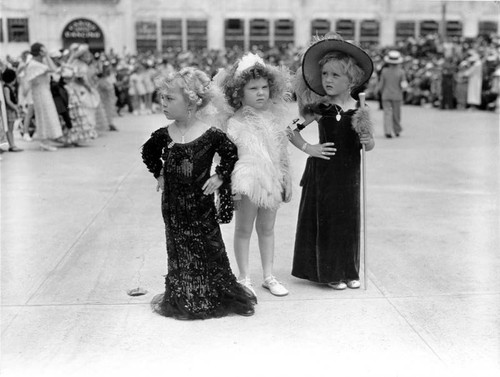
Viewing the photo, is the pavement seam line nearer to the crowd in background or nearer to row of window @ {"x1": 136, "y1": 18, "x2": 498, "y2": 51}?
the crowd in background

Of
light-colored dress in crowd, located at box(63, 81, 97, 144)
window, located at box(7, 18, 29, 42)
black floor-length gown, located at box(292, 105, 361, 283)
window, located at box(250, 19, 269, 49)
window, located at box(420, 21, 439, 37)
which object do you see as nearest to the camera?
black floor-length gown, located at box(292, 105, 361, 283)

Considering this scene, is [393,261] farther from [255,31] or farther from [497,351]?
[255,31]

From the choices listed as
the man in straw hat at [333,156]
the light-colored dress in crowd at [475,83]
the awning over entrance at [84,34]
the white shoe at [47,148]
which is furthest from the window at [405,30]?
the man in straw hat at [333,156]

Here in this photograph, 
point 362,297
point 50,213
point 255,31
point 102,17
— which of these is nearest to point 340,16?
point 255,31

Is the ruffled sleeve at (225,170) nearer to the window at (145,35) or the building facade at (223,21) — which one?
the building facade at (223,21)

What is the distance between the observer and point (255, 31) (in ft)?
114

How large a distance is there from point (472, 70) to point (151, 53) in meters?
16.9

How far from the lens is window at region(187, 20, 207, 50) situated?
34375mm

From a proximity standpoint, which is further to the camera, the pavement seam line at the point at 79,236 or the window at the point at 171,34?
the window at the point at 171,34

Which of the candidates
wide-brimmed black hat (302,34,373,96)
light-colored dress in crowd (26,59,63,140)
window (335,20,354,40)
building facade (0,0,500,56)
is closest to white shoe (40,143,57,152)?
light-colored dress in crowd (26,59,63,140)

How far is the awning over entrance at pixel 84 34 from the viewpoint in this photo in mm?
34844

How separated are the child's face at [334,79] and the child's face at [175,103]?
0.97 meters

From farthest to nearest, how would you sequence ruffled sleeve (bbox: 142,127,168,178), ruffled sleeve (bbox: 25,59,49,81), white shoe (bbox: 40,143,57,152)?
1. white shoe (bbox: 40,143,57,152)
2. ruffled sleeve (bbox: 25,59,49,81)
3. ruffled sleeve (bbox: 142,127,168,178)

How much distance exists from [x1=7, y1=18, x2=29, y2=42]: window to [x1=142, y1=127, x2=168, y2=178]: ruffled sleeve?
31.4 meters
